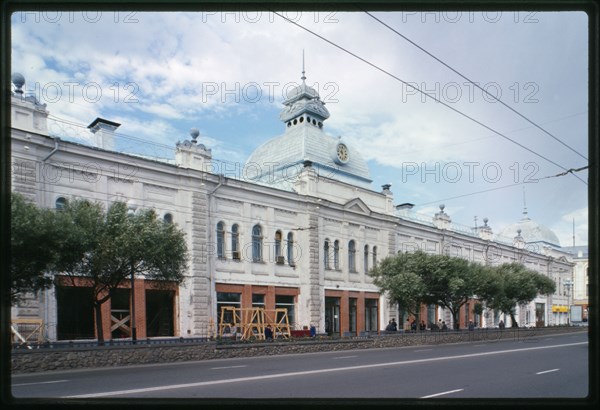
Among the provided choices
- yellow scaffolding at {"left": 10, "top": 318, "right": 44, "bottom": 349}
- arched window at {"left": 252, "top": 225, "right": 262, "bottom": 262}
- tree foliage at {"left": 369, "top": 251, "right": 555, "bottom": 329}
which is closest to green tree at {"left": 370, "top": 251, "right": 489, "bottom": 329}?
tree foliage at {"left": 369, "top": 251, "right": 555, "bottom": 329}

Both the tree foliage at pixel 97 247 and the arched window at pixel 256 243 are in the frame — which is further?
the arched window at pixel 256 243

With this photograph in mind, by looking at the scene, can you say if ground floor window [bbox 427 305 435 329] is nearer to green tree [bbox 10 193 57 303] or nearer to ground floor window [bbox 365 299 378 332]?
ground floor window [bbox 365 299 378 332]

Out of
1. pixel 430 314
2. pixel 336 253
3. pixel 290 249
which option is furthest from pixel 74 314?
pixel 430 314

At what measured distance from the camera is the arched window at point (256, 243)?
31.7 m

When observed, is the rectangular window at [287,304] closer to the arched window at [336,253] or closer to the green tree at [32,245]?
the arched window at [336,253]

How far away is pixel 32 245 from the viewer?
14867 millimetres

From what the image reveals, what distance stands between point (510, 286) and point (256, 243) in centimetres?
2298

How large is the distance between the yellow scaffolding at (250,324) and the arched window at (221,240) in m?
3.18

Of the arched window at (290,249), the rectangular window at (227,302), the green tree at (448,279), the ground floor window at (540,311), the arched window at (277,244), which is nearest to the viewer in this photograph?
the rectangular window at (227,302)

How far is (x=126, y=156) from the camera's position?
2577 centimetres

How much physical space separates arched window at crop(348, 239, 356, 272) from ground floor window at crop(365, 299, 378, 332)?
2.98 metres

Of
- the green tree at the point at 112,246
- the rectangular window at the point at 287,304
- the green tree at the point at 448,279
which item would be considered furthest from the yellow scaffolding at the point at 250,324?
the green tree at the point at 448,279

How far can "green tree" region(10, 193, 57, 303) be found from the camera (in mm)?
13148

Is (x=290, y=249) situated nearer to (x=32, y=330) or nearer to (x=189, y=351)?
(x=189, y=351)
